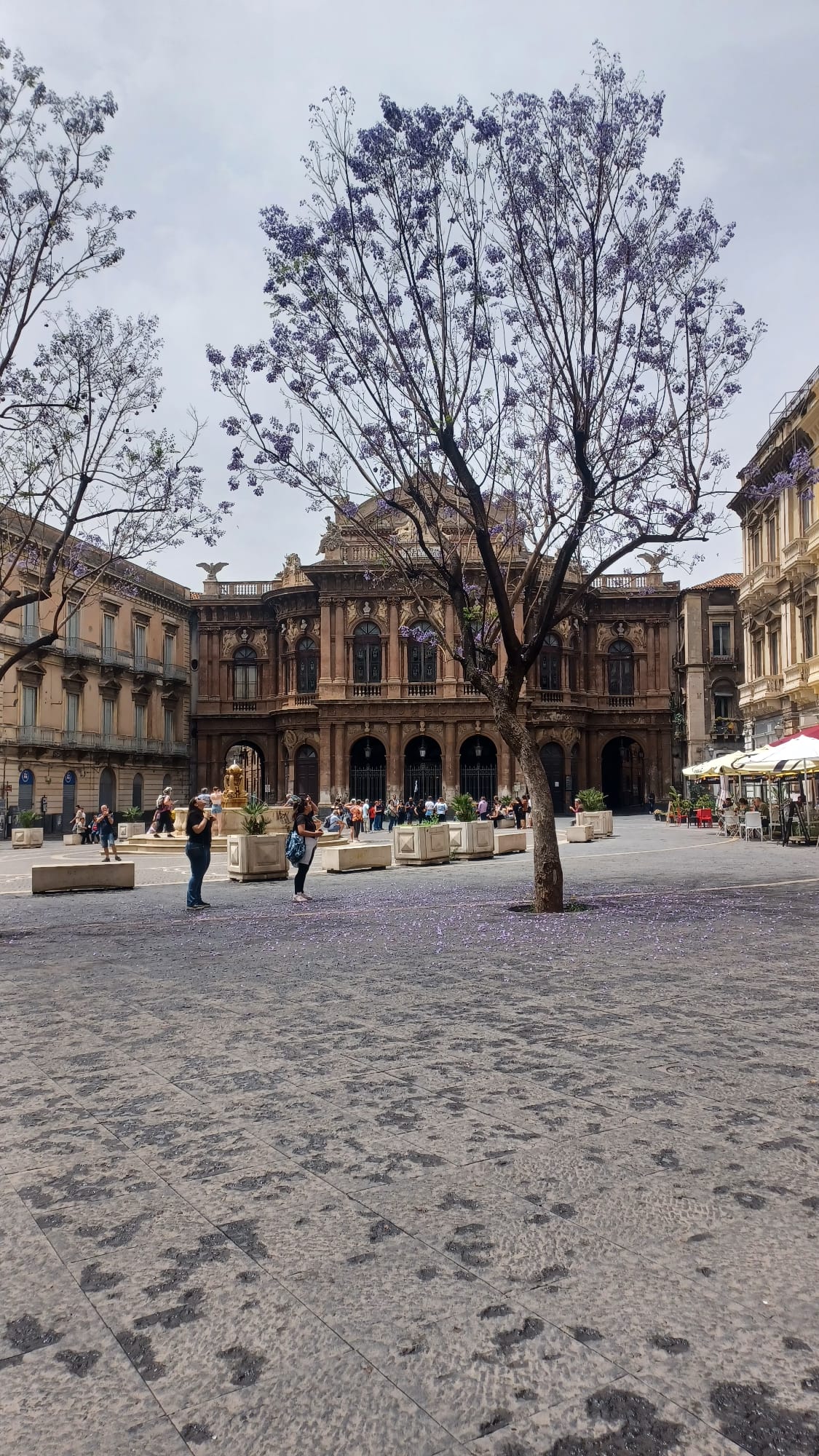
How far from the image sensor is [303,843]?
46.8ft

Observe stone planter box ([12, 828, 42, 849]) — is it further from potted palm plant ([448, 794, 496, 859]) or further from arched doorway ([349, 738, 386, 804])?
arched doorway ([349, 738, 386, 804])

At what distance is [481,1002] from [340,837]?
23474mm

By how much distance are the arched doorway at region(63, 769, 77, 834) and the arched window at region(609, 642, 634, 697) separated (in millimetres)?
26196

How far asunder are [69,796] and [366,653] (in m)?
14.4

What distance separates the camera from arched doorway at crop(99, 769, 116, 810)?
46.8 metres

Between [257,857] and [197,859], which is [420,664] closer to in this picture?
[257,857]

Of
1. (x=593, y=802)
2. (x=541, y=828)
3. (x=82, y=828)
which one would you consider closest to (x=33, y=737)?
(x=82, y=828)

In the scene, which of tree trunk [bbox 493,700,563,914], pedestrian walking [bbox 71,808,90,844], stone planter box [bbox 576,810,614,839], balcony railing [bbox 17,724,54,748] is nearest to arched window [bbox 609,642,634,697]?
stone planter box [bbox 576,810,614,839]

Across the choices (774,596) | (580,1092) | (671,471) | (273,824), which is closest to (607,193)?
(671,471)

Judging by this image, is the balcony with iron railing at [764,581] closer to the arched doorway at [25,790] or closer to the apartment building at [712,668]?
the apartment building at [712,668]

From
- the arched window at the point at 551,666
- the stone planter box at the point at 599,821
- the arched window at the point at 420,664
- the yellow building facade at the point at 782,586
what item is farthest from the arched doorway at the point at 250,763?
the yellow building facade at the point at 782,586

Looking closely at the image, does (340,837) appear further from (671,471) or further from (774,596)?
(671,471)

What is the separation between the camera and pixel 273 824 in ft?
94.4

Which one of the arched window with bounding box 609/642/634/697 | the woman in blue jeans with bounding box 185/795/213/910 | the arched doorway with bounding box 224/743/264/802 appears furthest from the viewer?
the arched doorway with bounding box 224/743/264/802
